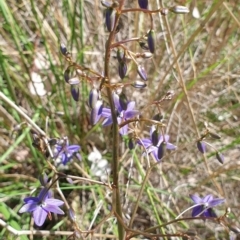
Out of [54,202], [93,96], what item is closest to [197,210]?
[54,202]

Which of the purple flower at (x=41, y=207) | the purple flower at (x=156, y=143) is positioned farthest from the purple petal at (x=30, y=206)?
the purple flower at (x=156, y=143)

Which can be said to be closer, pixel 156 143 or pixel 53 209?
pixel 156 143

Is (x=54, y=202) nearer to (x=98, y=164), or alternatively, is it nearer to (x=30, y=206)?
(x=30, y=206)

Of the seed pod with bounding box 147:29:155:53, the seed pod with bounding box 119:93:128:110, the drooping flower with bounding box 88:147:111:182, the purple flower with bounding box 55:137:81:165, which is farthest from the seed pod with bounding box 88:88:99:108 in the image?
the drooping flower with bounding box 88:147:111:182

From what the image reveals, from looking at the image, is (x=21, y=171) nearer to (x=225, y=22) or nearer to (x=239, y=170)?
(x=239, y=170)

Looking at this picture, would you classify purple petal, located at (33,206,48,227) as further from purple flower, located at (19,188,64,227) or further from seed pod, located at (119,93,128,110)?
seed pod, located at (119,93,128,110)

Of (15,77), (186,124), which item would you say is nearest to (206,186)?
(186,124)
